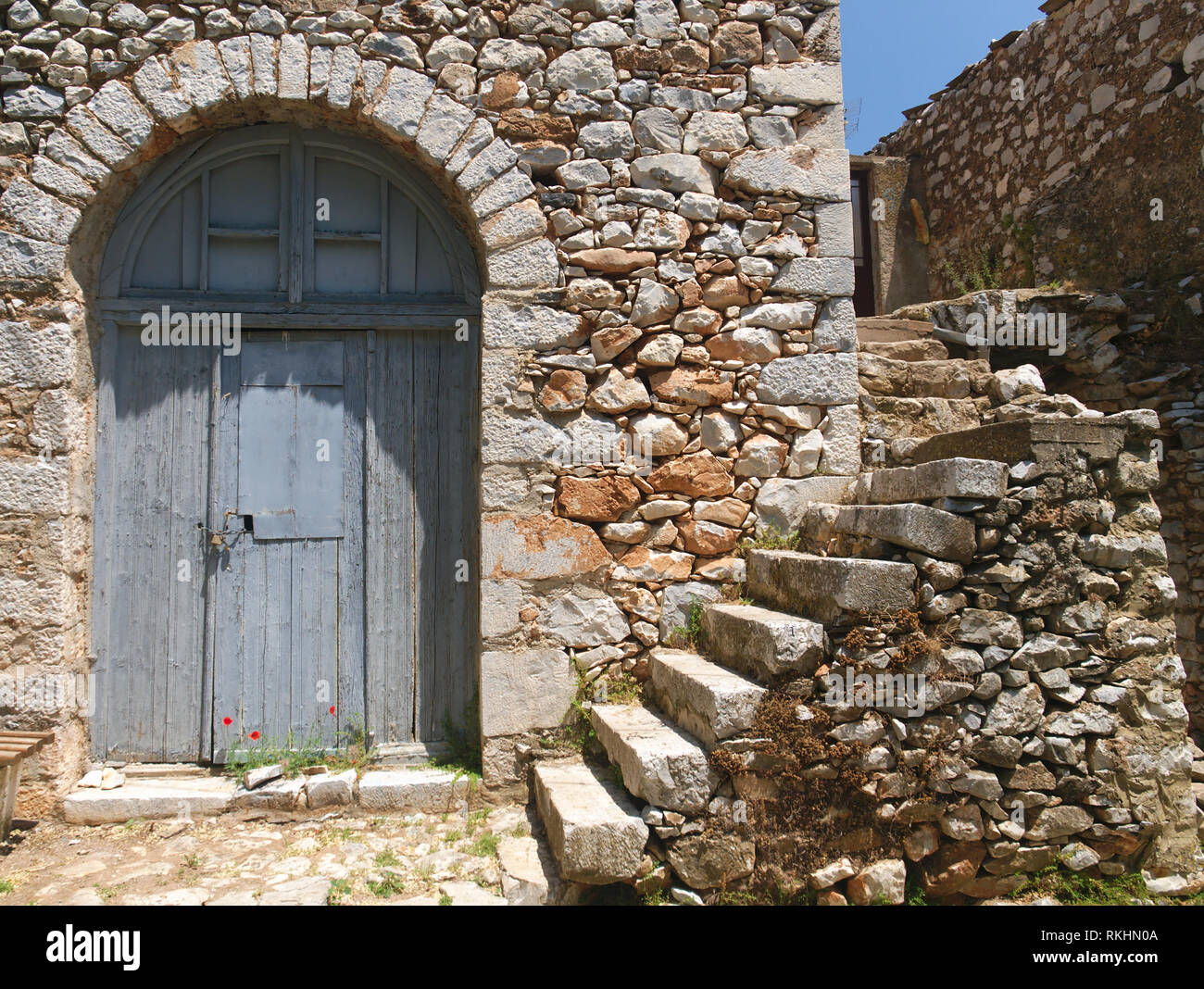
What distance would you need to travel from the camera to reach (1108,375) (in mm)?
5266

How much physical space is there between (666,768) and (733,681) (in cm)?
44

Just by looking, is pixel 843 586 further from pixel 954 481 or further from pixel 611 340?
pixel 611 340

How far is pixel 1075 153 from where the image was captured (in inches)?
235

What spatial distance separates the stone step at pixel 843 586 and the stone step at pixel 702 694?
38 cm

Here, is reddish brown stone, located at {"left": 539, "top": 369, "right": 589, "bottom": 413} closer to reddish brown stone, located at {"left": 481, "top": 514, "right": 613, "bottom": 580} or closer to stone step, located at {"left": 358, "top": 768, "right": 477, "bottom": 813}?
reddish brown stone, located at {"left": 481, "top": 514, "right": 613, "bottom": 580}

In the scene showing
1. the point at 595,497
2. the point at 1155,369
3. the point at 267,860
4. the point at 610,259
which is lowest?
the point at 267,860

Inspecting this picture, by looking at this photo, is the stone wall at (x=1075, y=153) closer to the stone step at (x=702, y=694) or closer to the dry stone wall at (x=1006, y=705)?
the dry stone wall at (x=1006, y=705)

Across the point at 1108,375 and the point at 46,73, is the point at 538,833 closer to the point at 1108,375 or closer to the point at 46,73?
the point at 46,73

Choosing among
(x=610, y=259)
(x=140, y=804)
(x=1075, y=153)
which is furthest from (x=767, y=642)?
(x=1075, y=153)

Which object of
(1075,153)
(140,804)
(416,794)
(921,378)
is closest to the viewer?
(140,804)

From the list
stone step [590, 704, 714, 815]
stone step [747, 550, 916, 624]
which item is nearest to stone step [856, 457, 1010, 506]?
stone step [747, 550, 916, 624]

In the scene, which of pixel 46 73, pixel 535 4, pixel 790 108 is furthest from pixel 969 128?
pixel 46 73

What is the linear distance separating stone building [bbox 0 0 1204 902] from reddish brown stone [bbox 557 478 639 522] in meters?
0.01

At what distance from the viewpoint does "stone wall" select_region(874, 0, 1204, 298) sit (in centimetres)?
521
